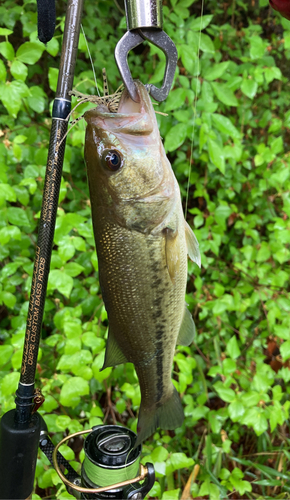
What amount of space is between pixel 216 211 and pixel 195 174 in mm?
329

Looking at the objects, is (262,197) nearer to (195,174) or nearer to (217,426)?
(195,174)

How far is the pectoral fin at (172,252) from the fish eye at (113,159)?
17 cm

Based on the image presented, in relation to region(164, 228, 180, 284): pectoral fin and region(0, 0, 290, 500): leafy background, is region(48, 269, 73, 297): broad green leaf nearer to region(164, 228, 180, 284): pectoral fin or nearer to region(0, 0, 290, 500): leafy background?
region(0, 0, 290, 500): leafy background

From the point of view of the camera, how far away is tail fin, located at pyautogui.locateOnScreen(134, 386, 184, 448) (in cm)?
87

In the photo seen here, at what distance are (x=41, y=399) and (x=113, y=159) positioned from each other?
0.52 meters

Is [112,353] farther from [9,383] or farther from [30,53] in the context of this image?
[30,53]

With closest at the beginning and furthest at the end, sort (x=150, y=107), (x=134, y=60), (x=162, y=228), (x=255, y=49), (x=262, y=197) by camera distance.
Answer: (x=150, y=107), (x=162, y=228), (x=255, y=49), (x=134, y=60), (x=262, y=197)

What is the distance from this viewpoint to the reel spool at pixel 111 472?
771mm

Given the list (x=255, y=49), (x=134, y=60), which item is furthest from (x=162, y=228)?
(x=134, y=60)

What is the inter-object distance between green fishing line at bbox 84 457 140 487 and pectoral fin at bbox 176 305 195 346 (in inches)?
11.4

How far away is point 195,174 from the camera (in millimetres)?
2266

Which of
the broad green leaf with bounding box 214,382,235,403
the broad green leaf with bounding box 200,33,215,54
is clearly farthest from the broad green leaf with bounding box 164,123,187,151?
the broad green leaf with bounding box 214,382,235,403

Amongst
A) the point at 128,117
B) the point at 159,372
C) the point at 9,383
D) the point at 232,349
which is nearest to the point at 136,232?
the point at 128,117

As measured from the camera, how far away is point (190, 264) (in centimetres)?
205
